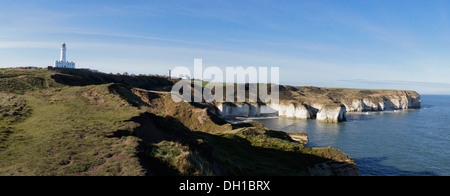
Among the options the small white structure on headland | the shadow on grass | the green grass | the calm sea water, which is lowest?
the calm sea water

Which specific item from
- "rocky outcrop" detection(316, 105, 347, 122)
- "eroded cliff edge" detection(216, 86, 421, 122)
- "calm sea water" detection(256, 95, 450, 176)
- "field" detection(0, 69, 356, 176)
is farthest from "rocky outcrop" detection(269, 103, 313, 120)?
"field" detection(0, 69, 356, 176)

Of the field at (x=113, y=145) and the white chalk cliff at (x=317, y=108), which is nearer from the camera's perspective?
the field at (x=113, y=145)

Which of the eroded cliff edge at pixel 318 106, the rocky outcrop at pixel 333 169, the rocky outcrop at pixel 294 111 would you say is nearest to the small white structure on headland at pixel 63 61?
the eroded cliff edge at pixel 318 106

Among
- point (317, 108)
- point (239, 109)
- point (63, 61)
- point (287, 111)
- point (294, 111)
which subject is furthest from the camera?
point (63, 61)

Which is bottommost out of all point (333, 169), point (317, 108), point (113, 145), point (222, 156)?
point (333, 169)

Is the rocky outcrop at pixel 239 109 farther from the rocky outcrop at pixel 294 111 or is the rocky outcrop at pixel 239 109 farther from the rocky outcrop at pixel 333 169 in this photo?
the rocky outcrop at pixel 333 169

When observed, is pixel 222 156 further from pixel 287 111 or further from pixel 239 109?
pixel 287 111

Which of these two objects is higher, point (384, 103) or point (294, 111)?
point (384, 103)

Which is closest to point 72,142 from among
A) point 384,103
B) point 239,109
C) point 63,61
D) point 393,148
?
point 393,148

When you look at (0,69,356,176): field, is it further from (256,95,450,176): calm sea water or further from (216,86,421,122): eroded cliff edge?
(216,86,421,122): eroded cliff edge

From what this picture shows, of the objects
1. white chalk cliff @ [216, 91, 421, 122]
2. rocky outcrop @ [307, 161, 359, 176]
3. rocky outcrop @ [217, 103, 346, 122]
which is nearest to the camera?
rocky outcrop @ [307, 161, 359, 176]

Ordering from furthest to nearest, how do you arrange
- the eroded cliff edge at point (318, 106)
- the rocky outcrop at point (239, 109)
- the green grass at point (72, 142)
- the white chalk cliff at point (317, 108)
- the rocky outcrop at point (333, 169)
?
the rocky outcrop at point (239, 109) < the eroded cliff edge at point (318, 106) < the white chalk cliff at point (317, 108) < the rocky outcrop at point (333, 169) < the green grass at point (72, 142)

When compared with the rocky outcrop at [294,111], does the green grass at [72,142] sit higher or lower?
higher
